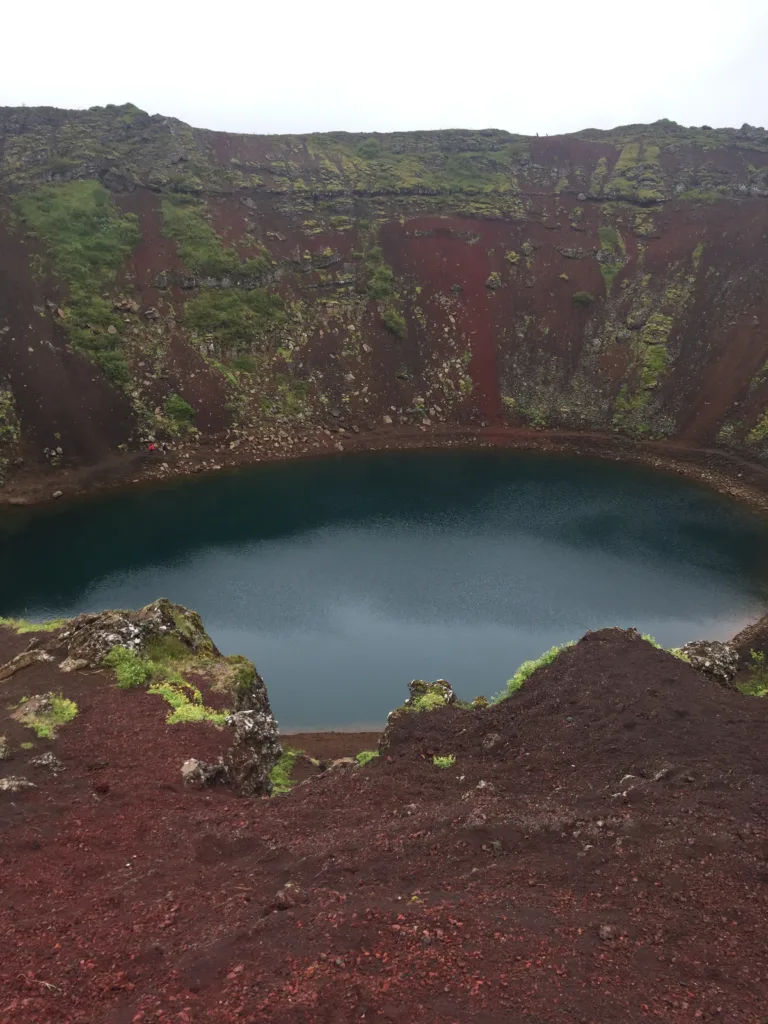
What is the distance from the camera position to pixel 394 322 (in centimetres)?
6881

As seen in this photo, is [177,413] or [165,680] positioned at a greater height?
[165,680]

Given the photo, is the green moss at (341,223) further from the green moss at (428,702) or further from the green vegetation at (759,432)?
the green moss at (428,702)

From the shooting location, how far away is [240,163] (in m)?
78.2

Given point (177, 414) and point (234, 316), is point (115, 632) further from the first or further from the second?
point (234, 316)

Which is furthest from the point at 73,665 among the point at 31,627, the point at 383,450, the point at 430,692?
the point at 383,450

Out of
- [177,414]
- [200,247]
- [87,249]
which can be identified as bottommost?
[177,414]

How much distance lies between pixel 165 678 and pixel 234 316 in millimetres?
53070

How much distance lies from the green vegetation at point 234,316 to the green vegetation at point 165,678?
48.5m

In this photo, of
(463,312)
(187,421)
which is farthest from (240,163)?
(187,421)

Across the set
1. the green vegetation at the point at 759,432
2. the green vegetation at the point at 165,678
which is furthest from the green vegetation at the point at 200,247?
the green vegetation at the point at 165,678

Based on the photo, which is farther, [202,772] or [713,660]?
[713,660]

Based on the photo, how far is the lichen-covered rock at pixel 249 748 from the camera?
16.8m

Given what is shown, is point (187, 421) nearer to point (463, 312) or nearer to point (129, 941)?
point (463, 312)

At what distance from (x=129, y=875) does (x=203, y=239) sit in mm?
69709
